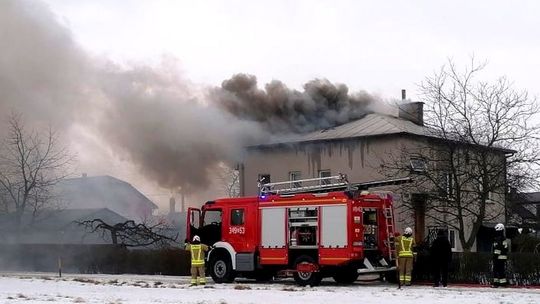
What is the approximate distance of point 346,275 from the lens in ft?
71.8

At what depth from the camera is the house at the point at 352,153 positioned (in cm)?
3159

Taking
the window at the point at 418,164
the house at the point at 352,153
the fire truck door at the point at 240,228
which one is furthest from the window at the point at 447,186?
the fire truck door at the point at 240,228

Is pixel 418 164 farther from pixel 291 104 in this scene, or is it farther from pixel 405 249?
pixel 405 249

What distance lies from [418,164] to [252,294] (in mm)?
12664

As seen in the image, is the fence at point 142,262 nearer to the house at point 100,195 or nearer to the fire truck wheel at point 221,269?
the fire truck wheel at point 221,269

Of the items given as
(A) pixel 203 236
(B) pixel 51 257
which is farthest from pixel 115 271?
(A) pixel 203 236

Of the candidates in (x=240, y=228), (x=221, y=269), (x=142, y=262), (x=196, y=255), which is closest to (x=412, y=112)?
(x=142, y=262)

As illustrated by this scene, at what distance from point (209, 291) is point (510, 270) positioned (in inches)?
329

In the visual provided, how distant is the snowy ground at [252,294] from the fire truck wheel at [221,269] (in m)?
0.83

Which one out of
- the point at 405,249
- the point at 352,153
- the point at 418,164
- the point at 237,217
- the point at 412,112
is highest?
the point at 412,112

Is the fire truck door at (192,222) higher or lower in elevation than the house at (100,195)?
lower

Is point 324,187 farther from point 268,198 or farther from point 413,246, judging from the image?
point 413,246

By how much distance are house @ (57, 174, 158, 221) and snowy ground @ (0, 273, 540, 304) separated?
17.1 m

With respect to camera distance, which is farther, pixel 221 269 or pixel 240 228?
pixel 221 269
